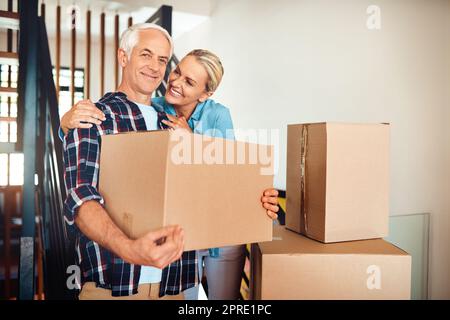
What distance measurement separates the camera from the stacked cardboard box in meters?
1.10

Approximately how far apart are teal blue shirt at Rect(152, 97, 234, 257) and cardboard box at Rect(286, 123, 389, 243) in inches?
11.3

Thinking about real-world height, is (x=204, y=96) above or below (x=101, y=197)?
above

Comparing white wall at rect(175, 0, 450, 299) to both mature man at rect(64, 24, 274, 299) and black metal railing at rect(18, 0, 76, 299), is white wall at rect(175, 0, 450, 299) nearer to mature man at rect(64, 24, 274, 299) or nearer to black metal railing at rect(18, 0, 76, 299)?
mature man at rect(64, 24, 274, 299)

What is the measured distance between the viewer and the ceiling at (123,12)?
165 cm

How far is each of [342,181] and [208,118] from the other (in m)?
0.51

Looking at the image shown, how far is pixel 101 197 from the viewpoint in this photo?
1.05m

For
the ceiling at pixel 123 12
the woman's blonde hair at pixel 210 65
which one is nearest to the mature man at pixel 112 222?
the woman's blonde hair at pixel 210 65

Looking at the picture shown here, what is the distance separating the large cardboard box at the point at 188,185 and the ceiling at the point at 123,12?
848 mm

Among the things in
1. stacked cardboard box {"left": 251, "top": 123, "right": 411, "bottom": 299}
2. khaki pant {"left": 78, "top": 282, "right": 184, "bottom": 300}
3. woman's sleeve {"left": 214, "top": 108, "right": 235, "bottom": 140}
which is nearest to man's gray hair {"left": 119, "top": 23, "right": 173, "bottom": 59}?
woman's sleeve {"left": 214, "top": 108, "right": 235, "bottom": 140}

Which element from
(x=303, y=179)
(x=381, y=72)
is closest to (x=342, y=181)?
(x=303, y=179)

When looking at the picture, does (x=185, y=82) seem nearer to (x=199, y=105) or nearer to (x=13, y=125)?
(x=199, y=105)

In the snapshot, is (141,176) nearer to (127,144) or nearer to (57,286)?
(127,144)

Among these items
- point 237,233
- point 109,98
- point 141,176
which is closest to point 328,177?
point 237,233
